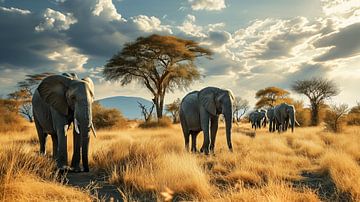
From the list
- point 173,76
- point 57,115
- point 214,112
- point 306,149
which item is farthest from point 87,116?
point 173,76

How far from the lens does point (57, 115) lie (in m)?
7.38

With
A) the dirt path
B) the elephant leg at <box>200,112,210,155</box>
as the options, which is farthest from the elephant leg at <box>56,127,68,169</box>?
the elephant leg at <box>200,112,210,155</box>

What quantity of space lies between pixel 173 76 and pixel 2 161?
24.8m

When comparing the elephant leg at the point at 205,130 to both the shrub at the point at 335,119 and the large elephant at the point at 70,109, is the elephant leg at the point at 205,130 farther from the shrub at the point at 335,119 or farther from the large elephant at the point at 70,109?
the shrub at the point at 335,119

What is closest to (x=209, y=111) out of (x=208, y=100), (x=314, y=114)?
(x=208, y=100)

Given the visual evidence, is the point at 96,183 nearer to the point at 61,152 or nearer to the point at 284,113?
the point at 61,152

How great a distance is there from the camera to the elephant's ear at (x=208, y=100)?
9906mm

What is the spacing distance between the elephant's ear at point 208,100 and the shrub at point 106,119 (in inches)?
642

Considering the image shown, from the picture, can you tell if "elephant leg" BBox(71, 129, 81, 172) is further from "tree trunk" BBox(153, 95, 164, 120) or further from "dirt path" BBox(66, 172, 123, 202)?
"tree trunk" BBox(153, 95, 164, 120)

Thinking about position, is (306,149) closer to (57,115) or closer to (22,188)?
(57,115)

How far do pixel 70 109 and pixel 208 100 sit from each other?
3.94 m

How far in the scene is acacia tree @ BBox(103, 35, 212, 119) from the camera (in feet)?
90.5

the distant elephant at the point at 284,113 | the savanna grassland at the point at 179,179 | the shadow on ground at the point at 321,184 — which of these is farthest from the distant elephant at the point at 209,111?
the distant elephant at the point at 284,113

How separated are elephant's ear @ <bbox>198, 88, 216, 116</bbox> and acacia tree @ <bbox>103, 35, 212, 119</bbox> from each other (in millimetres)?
17431
